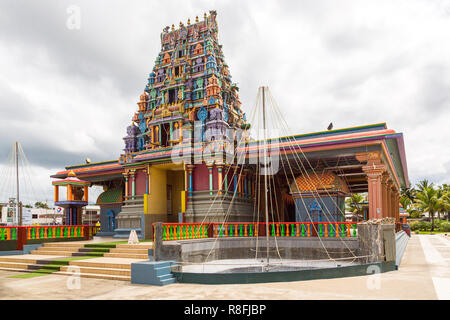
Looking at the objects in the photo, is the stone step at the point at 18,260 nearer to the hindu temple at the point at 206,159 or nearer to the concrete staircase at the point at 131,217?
the hindu temple at the point at 206,159

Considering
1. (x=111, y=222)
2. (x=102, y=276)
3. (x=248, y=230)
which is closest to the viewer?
(x=102, y=276)

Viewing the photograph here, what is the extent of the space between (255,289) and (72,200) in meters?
17.1

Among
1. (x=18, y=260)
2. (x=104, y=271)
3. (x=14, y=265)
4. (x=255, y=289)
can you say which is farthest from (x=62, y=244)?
(x=255, y=289)

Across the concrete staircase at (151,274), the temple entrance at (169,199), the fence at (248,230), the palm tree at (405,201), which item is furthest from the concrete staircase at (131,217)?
the palm tree at (405,201)

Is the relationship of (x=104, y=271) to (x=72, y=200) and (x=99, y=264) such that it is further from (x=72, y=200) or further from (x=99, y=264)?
(x=72, y=200)

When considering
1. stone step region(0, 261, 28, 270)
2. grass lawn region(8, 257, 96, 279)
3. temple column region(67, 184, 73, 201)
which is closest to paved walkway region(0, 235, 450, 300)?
grass lawn region(8, 257, 96, 279)

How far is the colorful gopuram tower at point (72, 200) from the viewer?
74.6ft

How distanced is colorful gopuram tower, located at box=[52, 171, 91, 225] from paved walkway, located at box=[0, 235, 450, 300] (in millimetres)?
12355

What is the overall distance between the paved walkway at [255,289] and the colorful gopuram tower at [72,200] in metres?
12.4

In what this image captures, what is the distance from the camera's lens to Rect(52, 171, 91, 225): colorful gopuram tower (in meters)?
22.7

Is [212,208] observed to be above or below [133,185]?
below

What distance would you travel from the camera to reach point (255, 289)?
29.2ft

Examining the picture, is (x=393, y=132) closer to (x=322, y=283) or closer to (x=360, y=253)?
(x=360, y=253)

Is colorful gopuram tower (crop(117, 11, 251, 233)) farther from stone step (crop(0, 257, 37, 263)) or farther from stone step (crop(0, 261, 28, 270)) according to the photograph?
stone step (crop(0, 261, 28, 270))
